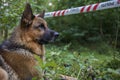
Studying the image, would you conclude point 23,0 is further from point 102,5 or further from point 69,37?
point 69,37

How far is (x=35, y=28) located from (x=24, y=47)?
40 centimetres

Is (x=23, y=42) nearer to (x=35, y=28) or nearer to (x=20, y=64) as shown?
(x=35, y=28)

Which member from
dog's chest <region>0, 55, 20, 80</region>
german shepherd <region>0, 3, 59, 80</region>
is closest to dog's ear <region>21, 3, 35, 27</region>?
german shepherd <region>0, 3, 59, 80</region>

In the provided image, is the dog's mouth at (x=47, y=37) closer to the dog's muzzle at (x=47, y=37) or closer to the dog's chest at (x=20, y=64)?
the dog's muzzle at (x=47, y=37)

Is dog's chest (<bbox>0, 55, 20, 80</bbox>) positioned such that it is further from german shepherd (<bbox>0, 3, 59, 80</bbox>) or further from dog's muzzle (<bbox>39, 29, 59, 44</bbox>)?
dog's muzzle (<bbox>39, 29, 59, 44</bbox>)

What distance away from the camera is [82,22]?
563 inches

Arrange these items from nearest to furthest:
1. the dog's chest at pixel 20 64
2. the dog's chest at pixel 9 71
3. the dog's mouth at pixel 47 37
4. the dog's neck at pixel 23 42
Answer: the dog's chest at pixel 9 71 < the dog's chest at pixel 20 64 < the dog's neck at pixel 23 42 < the dog's mouth at pixel 47 37

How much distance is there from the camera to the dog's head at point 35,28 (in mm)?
5363

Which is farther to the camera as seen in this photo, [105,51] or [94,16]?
[94,16]

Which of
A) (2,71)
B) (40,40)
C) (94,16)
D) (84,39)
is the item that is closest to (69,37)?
(84,39)

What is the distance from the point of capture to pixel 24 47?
538 cm

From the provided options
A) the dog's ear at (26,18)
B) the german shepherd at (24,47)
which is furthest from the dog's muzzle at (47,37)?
the dog's ear at (26,18)

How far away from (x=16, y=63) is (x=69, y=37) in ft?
31.7

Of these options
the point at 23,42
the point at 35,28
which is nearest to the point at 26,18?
the point at 35,28
